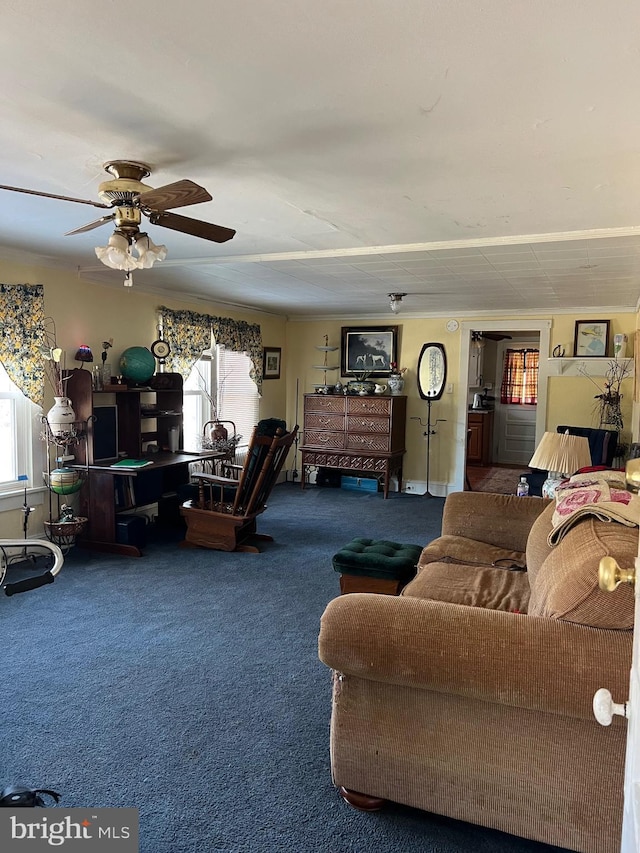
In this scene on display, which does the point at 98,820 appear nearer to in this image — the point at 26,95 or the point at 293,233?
the point at 26,95

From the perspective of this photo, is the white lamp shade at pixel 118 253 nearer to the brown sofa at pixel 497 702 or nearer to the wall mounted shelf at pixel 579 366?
the brown sofa at pixel 497 702

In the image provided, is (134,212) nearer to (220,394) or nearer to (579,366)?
(220,394)

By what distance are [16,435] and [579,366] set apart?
5.75 metres

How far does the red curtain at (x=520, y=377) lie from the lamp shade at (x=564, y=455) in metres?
6.99

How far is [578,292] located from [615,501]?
3896 mm

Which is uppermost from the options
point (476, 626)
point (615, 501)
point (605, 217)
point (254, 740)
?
point (605, 217)

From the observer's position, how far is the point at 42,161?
8.02 feet

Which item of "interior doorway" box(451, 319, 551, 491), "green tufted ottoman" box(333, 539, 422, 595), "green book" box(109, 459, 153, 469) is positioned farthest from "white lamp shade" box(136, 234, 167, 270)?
"interior doorway" box(451, 319, 551, 491)

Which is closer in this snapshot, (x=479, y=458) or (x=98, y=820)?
(x=98, y=820)

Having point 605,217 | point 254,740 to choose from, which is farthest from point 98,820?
point 605,217

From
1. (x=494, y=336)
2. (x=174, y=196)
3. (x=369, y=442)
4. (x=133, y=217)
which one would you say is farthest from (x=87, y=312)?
(x=494, y=336)

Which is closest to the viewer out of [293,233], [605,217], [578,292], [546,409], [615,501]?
[615,501]

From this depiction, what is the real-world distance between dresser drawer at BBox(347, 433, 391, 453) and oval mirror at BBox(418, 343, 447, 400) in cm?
87

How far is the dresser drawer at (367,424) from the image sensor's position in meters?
7.15
